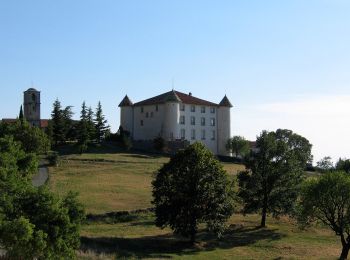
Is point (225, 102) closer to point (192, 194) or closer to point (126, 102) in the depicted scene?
point (126, 102)

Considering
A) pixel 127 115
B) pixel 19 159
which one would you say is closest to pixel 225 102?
pixel 127 115

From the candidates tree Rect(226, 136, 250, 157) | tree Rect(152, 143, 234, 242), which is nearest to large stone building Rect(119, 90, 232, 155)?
tree Rect(226, 136, 250, 157)

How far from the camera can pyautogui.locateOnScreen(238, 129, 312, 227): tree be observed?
2126 inches

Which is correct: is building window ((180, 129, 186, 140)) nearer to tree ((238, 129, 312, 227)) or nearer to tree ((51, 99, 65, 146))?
tree ((51, 99, 65, 146))

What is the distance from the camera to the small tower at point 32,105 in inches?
4675

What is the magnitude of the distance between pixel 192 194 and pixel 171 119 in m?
67.0

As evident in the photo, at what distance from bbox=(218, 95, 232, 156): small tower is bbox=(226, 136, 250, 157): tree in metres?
2.63

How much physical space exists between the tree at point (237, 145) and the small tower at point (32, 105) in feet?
136

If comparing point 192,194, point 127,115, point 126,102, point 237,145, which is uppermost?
point 126,102

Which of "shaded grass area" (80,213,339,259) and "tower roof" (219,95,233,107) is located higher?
"tower roof" (219,95,233,107)

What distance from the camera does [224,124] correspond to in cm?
11638

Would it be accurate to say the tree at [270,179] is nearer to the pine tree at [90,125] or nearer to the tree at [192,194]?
the tree at [192,194]

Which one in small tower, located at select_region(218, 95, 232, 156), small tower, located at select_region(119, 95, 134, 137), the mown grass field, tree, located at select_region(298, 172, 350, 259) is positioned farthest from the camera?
small tower, located at select_region(119, 95, 134, 137)

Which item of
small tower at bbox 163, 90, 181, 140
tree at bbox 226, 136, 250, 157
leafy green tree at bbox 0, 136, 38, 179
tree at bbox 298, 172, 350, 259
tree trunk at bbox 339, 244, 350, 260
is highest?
small tower at bbox 163, 90, 181, 140
